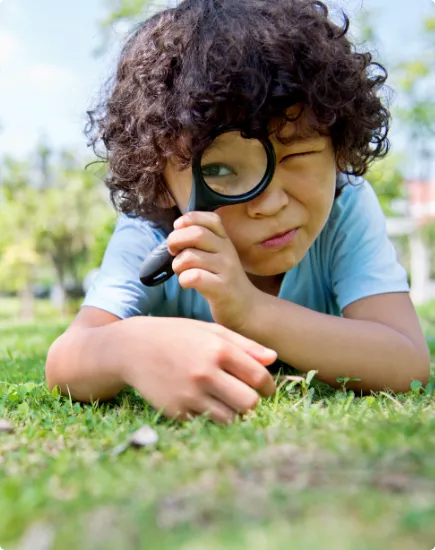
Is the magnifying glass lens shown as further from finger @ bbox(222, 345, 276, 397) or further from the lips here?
finger @ bbox(222, 345, 276, 397)

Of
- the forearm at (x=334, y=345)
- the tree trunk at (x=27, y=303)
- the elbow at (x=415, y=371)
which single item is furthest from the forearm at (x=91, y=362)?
the tree trunk at (x=27, y=303)

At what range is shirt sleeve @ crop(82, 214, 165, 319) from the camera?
2.58 meters

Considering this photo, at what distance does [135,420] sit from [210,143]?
985 mm

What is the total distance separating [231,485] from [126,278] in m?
1.69

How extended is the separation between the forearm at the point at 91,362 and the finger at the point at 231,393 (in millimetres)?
348

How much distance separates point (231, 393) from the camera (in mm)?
1778

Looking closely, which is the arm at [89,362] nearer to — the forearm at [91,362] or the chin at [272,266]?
the forearm at [91,362]

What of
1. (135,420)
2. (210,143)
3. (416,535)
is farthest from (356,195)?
(416,535)

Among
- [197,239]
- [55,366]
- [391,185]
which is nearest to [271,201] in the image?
[197,239]

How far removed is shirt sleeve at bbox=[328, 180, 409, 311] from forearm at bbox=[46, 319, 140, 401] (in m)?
1.05

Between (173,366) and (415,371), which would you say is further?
(415,371)

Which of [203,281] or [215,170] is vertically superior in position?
[215,170]

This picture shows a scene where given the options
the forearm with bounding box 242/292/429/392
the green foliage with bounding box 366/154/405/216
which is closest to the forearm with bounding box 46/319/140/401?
the forearm with bounding box 242/292/429/392

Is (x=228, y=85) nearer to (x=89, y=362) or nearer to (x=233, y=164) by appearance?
(x=233, y=164)
